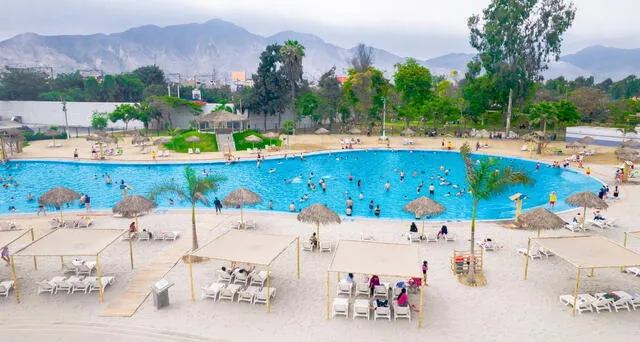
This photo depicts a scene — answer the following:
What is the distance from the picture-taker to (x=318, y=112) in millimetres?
57250

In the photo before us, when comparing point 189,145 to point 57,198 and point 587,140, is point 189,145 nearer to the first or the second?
point 57,198

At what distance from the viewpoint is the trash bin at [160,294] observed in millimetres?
12945

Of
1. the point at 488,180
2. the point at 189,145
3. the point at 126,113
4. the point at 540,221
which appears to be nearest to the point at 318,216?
the point at 488,180

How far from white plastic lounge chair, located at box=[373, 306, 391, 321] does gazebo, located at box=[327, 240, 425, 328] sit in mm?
889

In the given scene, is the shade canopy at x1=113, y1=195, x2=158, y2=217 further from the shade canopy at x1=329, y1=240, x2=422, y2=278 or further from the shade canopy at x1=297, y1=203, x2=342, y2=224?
the shade canopy at x1=329, y1=240, x2=422, y2=278

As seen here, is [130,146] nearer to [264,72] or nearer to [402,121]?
[264,72]

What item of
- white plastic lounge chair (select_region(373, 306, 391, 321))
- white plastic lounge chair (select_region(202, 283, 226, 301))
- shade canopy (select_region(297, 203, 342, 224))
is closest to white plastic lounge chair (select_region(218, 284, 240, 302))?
white plastic lounge chair (select_region(202, 283, 226, 301))

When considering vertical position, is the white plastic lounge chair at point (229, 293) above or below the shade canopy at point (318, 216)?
below

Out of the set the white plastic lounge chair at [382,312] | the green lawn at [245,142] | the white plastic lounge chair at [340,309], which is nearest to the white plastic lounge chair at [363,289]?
the white plastic lounge chair at [340,309]

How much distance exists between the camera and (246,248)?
552 inches

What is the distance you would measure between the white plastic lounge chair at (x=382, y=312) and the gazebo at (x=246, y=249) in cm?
317

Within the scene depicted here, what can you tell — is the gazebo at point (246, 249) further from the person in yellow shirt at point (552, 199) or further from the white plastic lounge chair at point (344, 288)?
the person in yellow shirt at point (552, 199)

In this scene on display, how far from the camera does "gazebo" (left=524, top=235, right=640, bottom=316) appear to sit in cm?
1271

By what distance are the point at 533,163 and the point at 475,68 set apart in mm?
19953
